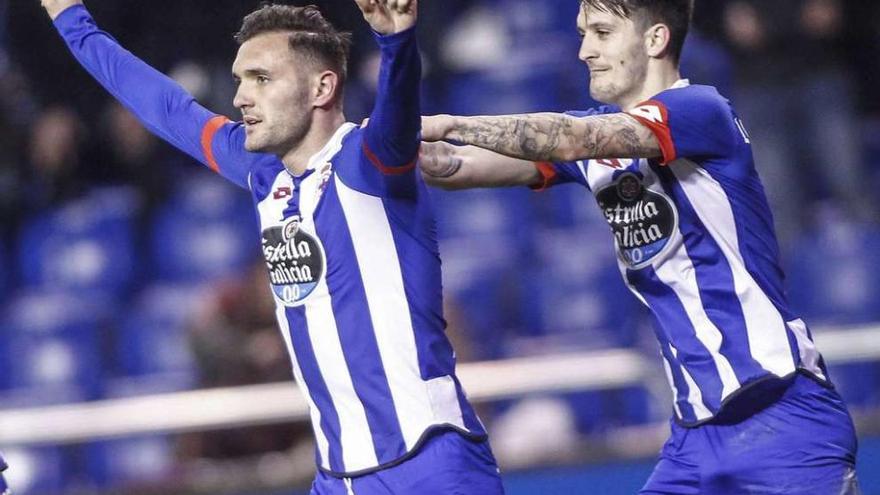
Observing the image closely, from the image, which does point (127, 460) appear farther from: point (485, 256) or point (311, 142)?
point (311, 142)

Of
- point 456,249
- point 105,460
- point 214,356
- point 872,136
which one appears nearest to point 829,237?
point 872,136

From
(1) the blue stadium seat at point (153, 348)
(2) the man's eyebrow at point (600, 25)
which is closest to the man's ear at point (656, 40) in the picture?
(2) the man's eyebrow at point (600, 25)

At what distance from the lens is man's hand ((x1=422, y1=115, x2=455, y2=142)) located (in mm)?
4016

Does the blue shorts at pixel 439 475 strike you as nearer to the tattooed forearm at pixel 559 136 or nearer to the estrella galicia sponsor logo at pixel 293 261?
the estrella galicia sponsor logo at pixel 293 261

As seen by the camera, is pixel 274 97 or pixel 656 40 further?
pixel 656 40

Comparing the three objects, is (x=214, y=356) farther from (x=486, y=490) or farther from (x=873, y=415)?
(x=486, y=490)

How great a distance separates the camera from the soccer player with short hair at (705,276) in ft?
14.2

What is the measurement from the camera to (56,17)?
5273 mm

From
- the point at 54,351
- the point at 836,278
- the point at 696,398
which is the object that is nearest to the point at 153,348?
the point at 54,351

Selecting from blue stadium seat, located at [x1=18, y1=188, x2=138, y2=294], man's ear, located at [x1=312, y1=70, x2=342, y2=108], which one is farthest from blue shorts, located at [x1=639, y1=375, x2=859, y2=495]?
blue stadium seat, located at [x1=18, y1=188, x2=138, y2=294]

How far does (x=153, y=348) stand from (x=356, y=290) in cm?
459

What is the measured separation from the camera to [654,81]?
15.0 feet

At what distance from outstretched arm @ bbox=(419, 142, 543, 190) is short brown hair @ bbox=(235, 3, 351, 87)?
47 cm

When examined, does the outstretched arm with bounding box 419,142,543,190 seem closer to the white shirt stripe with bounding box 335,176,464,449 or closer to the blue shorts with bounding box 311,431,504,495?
the white shirt stripe with bounding box 335,176,464,449
